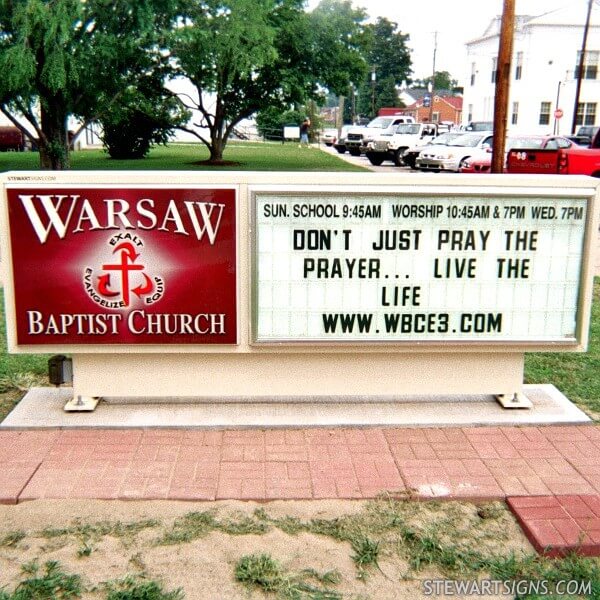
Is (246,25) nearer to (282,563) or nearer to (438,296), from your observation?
(438,296)

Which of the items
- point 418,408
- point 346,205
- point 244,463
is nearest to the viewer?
point 244,463

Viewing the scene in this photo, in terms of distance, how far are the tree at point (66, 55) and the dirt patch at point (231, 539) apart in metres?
17.3

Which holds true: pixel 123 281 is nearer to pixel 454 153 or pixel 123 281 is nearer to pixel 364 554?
pixel 364 554

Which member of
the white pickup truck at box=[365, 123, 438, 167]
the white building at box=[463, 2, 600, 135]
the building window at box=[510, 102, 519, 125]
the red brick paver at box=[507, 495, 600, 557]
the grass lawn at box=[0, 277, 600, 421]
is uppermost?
the white building at box=[463, 2, 600, 135]

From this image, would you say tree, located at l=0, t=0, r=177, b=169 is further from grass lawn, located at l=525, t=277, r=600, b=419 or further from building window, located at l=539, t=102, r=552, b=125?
building window, located at l=539, t=102, r=552, b=125

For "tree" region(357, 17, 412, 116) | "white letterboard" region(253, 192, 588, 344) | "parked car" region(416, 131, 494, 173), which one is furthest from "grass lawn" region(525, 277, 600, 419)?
"tree" region(357, 17, 412, 116)

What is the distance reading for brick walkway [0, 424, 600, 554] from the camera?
Result: 430cm

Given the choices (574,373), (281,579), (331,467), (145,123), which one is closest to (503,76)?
(574,373)

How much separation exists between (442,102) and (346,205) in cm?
8703

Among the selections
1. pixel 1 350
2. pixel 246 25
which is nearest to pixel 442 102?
pixel 246 25

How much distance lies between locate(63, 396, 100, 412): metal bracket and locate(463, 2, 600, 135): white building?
47534 millimetres

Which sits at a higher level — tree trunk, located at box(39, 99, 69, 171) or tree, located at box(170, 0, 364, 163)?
tree, located at box(170, 0, 364, 163)

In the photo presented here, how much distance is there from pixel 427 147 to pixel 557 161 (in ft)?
30.7

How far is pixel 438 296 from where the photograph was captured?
214 inches
